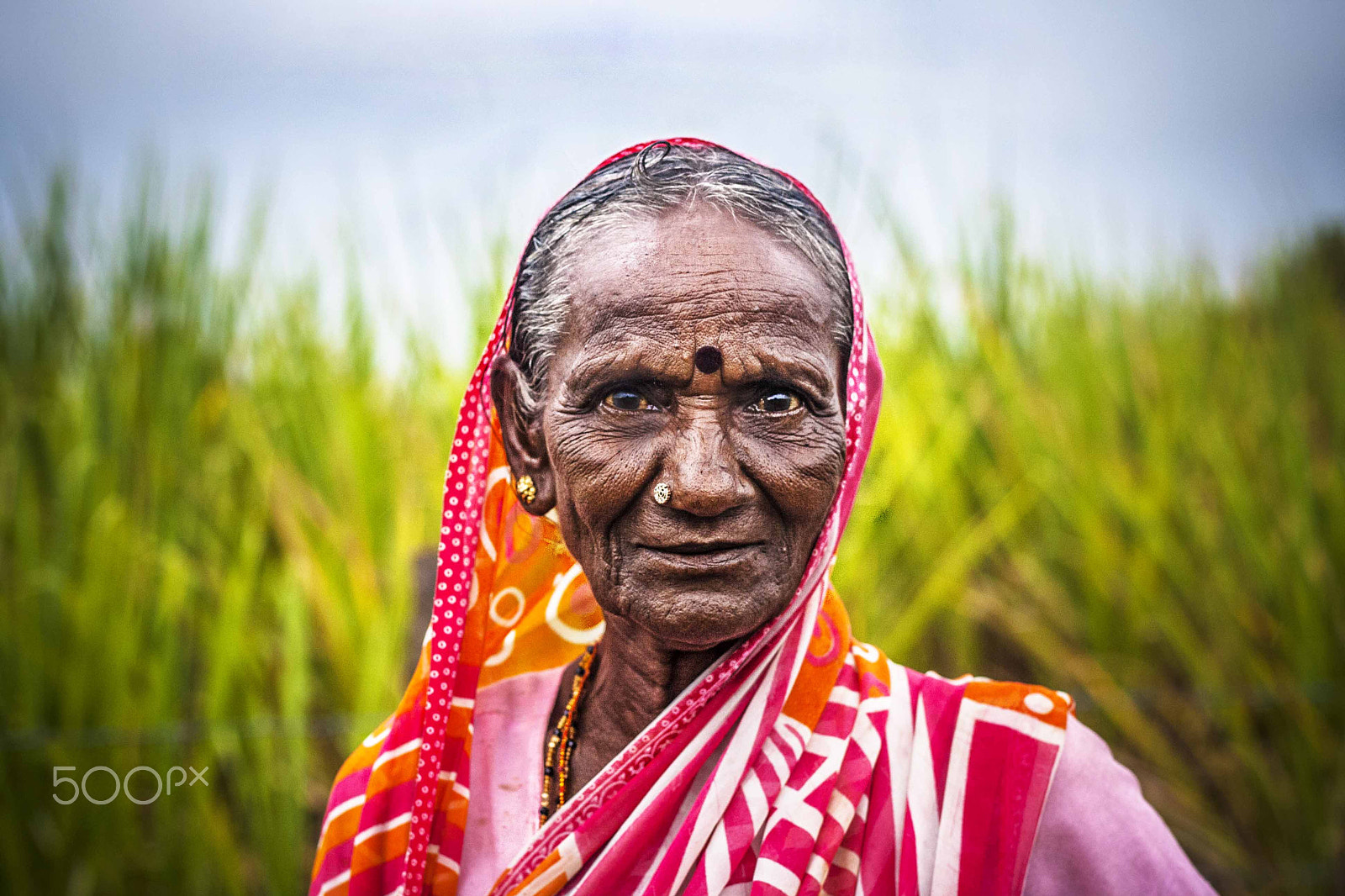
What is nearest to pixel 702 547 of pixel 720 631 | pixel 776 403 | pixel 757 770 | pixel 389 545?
pixel 720 631

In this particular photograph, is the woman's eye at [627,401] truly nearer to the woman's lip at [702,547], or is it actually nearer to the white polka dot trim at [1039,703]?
the woman's lip at [702,547]

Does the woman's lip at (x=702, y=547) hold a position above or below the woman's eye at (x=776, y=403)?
below

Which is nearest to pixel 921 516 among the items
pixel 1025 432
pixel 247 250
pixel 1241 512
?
pixel 1025 432

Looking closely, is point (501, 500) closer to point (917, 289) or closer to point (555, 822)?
point (555, 822)

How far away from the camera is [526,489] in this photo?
154 centimetres

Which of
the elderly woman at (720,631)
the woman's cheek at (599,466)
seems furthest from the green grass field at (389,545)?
the woman's cheek at (599,466)

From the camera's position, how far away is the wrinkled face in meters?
1.30

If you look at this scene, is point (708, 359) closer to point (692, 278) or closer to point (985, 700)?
point (692, 278)

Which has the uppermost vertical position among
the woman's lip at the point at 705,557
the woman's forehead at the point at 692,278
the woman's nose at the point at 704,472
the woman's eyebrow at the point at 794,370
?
the woman's forehead at the point at 692,278

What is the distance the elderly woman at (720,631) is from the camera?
132 centimetres

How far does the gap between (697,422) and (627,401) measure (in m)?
0.12

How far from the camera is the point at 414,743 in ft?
5.36

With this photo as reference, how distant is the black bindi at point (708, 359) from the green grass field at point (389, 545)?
6.04ft

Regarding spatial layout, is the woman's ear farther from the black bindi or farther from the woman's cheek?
the black bindi
